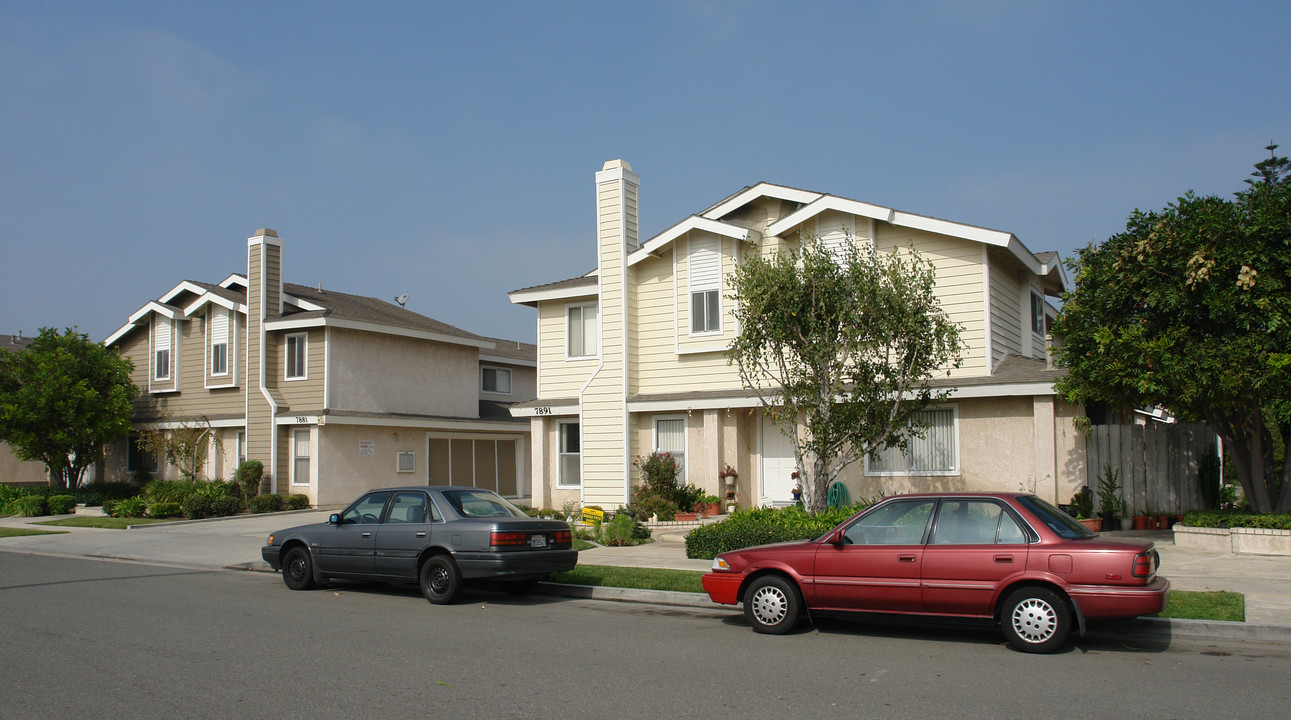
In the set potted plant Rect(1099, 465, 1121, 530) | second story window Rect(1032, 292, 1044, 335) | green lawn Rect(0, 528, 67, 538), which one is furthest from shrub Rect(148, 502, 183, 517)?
potted plant Rect(1099, 465, 1121, 530)

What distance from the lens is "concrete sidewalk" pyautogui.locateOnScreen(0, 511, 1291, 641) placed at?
10.1 meters

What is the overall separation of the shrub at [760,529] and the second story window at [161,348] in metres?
24.3

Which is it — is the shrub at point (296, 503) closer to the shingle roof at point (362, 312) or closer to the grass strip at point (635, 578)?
the shingle roof at point (362, 312)

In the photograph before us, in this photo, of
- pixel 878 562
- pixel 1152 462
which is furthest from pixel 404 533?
pixel 1152 462

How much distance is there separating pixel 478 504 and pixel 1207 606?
8.46 metres

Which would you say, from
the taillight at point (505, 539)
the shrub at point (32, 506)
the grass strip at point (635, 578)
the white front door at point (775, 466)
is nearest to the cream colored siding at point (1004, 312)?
the white front door at point (775, 466)

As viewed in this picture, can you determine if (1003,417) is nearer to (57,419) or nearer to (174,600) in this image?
(174,600)

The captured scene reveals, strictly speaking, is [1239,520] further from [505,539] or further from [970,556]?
[505,539]

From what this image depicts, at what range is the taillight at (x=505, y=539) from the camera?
38.0 ft

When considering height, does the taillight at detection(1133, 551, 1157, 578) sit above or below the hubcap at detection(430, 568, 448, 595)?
above

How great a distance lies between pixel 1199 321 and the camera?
1441 centimetres

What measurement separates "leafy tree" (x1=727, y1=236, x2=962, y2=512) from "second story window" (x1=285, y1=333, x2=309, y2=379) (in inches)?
707

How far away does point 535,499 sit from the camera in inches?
912

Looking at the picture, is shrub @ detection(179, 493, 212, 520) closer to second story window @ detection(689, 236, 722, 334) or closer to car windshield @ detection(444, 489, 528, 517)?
second story window @ detection(689, 236, 722, 334)
